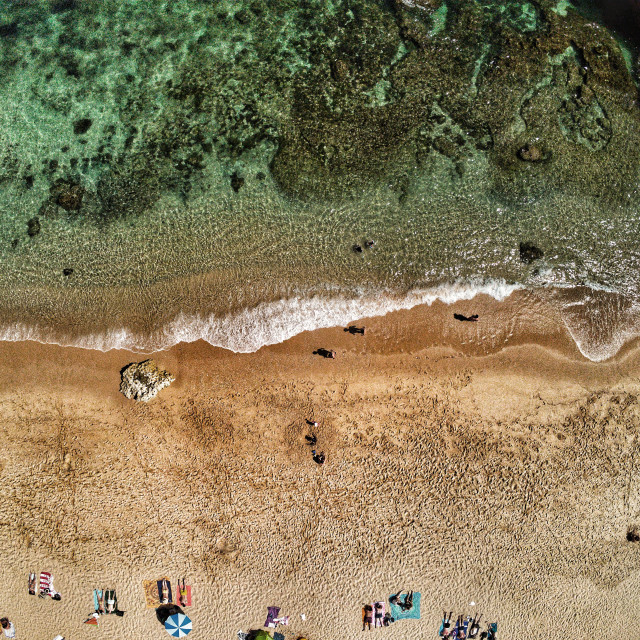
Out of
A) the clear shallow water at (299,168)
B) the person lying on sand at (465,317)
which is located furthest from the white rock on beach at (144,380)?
the person lying on sand at (465,317)

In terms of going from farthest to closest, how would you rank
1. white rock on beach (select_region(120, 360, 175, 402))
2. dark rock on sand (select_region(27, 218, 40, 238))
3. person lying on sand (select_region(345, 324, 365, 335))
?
dark rock on sand (select_region(27, 218, 40, 238))
person lying on sand (select_region(345, 324, 365, 335))
white rock on beach (select_region(120, 360, 175, 402))

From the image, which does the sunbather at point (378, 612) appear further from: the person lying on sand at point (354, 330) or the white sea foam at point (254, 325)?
the white sea foam at point (254, 325)

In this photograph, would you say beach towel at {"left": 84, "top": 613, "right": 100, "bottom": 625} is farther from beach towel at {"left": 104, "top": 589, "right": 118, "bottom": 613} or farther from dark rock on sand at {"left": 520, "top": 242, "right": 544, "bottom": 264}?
dark rock on sand at {"left": 520, "top": 242, "right": 544, "bottom": 264}

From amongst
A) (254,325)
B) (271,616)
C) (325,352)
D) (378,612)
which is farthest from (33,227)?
(378,612)

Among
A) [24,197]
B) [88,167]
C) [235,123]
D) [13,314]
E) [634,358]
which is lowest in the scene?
[13,314]

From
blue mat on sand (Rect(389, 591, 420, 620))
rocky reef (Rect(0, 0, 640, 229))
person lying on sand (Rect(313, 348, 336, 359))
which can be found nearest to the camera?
blue mat on sand (Rect(389, 591, 420, 620))

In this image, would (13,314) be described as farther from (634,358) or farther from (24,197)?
(634,358)

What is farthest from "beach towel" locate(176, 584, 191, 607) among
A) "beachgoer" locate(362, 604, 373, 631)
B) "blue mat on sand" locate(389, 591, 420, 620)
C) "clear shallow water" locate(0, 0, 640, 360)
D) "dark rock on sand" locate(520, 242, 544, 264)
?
"dark rock on sand" locate(520, 242, 544, 264)

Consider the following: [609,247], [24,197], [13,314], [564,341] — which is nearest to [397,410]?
[564,341]
